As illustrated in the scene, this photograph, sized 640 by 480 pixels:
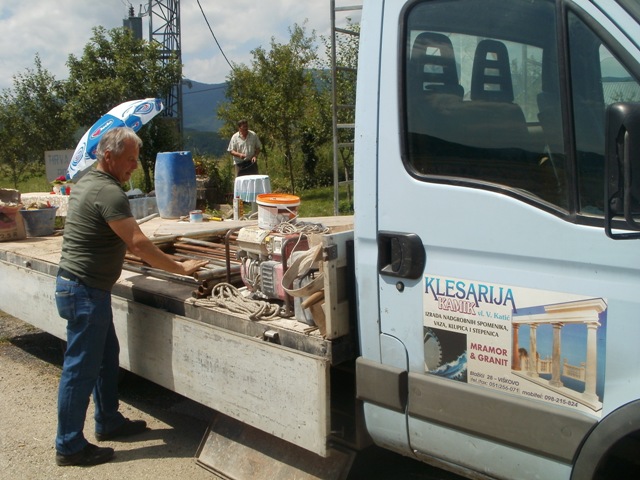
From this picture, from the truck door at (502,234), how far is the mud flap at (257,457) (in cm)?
44

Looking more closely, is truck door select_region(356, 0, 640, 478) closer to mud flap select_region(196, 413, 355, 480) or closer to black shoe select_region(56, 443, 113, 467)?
mud flap select_region(196, 413, 355, 480)

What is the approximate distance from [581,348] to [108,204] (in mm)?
2422

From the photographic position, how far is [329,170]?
1717 cm

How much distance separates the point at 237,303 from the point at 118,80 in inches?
490

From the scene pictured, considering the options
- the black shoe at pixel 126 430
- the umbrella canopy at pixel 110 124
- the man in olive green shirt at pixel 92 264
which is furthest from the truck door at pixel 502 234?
the umbrella canopy at pixel 110 124

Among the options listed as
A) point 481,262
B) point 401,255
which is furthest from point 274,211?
point 481,262

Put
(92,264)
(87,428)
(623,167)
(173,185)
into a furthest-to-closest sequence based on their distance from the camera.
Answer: (173,185)
(87,428)
(92,264)
(623,167)

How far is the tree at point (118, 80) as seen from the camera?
14562 mm

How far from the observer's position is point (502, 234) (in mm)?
2285

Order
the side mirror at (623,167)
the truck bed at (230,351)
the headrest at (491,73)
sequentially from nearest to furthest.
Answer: the side mirror at (623,167)
the headrest at (491,73)
the truck bed at (230,351)

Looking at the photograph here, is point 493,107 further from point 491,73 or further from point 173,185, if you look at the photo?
point 173,185

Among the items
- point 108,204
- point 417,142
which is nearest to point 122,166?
point 108,204

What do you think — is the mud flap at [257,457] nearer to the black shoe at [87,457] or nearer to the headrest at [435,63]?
the black shoe at [87,457]

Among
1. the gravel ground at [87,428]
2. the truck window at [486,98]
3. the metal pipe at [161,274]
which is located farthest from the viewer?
the metal pipe at [161,274]
